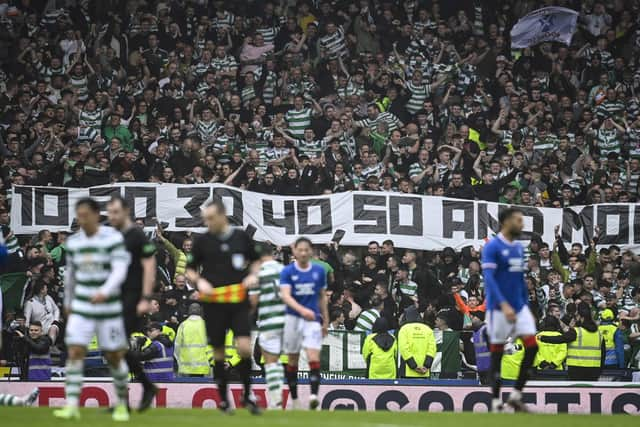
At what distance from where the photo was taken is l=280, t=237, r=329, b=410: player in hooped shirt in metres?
16.6

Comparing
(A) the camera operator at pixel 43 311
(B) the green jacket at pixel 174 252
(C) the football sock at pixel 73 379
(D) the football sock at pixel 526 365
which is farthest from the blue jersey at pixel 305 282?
(B) the green jacket at pixel 174 252

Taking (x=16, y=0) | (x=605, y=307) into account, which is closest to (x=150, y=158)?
(x=16, y=0)

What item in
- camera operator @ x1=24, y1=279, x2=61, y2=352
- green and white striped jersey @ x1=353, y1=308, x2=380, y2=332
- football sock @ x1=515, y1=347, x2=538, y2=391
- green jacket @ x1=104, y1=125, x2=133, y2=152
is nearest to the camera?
football sock @ x1=515, y1=347, x2=538, y2=391

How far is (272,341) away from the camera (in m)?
16.9

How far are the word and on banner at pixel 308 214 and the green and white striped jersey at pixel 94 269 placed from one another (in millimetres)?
11801

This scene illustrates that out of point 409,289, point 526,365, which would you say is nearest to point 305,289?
point 526,365

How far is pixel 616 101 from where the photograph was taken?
2978 cm

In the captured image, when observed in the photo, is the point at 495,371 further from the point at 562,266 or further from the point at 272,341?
the point at 562,266

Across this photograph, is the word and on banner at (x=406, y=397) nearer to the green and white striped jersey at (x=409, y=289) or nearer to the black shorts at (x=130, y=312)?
the green and white striped jersey at (x=409, y=289)

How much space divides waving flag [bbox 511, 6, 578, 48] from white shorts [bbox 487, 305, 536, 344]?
691 inches

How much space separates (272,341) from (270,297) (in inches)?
25.8

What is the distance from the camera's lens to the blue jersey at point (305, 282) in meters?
16.8

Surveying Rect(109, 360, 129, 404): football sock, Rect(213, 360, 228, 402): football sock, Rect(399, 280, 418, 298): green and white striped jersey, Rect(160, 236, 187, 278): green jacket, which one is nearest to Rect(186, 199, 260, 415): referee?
Rect(213, 360, 228, 402): football sock

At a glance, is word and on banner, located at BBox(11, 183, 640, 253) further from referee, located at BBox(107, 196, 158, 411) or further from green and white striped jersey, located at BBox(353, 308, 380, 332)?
referee, located at BBox(107, 196, 158, 411)
